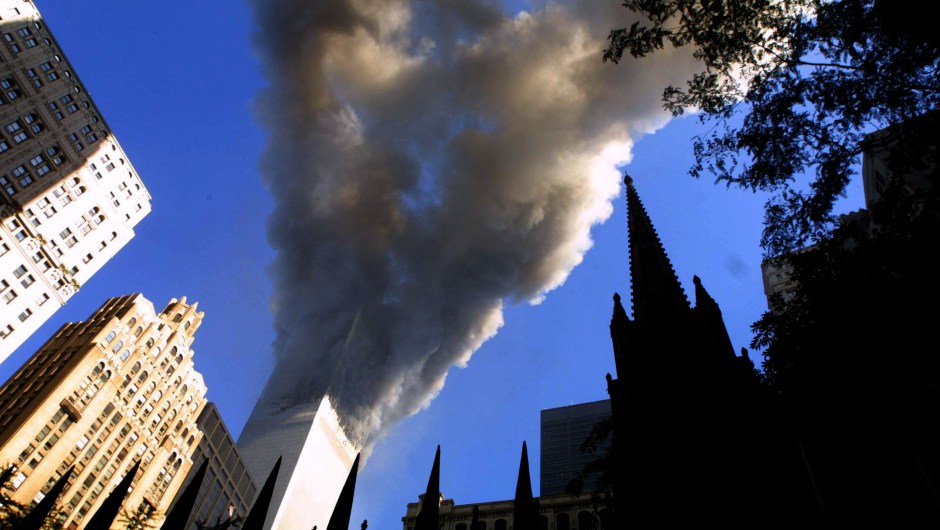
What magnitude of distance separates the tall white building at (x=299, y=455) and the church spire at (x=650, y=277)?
80.6 meters

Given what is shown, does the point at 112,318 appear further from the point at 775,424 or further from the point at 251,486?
the point at 775,424

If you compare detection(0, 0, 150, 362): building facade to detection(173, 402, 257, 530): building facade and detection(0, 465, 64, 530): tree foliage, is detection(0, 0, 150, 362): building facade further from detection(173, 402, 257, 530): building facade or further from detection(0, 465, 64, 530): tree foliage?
detection(0, 465, 64, 530): tree foliage


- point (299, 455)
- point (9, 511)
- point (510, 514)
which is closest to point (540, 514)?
point (510, 514)

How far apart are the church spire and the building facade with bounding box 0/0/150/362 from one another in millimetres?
52232

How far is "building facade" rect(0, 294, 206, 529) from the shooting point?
1826 inches

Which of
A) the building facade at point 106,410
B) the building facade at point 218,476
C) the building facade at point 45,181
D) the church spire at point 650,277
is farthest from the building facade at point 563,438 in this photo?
the building facade at point 45,181

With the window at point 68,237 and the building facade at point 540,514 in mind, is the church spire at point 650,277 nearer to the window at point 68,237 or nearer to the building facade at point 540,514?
the building facade at point 540,514

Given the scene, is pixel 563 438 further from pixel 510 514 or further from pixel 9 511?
pixel 9 511

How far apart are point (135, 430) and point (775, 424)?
5939 cm

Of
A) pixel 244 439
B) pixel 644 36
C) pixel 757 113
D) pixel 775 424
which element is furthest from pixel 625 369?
pixel 244 439

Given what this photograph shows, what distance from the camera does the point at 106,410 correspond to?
176 feet

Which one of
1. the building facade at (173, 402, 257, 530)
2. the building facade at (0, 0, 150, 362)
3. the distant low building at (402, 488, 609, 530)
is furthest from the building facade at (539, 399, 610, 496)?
the building facade at (0, 0, 150, 362)

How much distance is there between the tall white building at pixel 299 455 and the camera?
99750mm

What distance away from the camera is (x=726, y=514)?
15.0 metres
